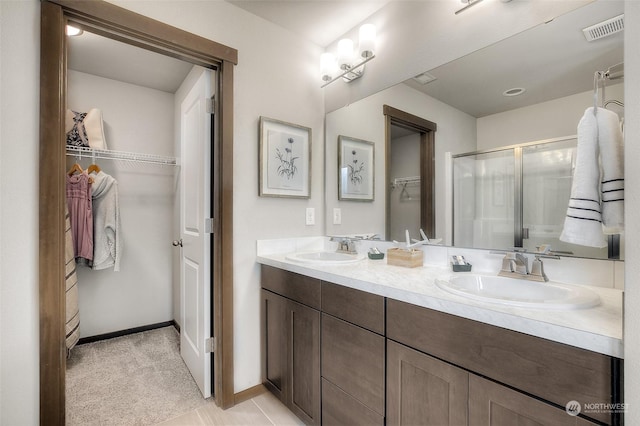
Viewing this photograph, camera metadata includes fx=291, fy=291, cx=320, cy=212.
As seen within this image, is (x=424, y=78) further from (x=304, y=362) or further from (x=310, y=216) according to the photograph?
(x=304, y=362)

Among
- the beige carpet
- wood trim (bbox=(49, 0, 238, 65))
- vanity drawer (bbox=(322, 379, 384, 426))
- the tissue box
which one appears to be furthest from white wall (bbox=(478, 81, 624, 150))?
the beige carpet

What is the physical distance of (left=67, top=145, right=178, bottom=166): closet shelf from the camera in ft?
7.94

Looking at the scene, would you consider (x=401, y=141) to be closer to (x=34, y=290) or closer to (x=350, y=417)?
(x=350, y=417)

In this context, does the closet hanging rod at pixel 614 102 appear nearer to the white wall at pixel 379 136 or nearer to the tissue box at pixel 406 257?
the white wall at pixel 379 136

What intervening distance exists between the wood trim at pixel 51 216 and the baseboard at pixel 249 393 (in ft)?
2.77

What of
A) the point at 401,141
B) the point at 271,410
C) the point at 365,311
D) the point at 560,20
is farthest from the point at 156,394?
the point at 560,20

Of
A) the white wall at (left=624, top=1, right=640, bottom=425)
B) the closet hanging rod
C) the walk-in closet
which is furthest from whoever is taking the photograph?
the walk-in closet

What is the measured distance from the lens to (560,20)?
117 centimetres

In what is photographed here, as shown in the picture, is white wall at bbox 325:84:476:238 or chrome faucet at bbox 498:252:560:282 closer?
chrome faucet at bbox 498:252:560:282

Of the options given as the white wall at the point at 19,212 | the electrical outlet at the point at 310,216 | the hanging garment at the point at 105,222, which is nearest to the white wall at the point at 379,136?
the electrical outlet at the point at 310,216

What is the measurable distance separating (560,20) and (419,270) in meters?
1.19

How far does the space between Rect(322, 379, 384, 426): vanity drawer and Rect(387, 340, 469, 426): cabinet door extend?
0.10 m

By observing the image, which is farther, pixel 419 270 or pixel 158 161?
pixel 158 161

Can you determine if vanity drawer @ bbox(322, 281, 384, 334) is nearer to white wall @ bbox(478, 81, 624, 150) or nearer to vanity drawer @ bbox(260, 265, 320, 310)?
vanity drawer @ bbox(260, 265, 320, 310)
